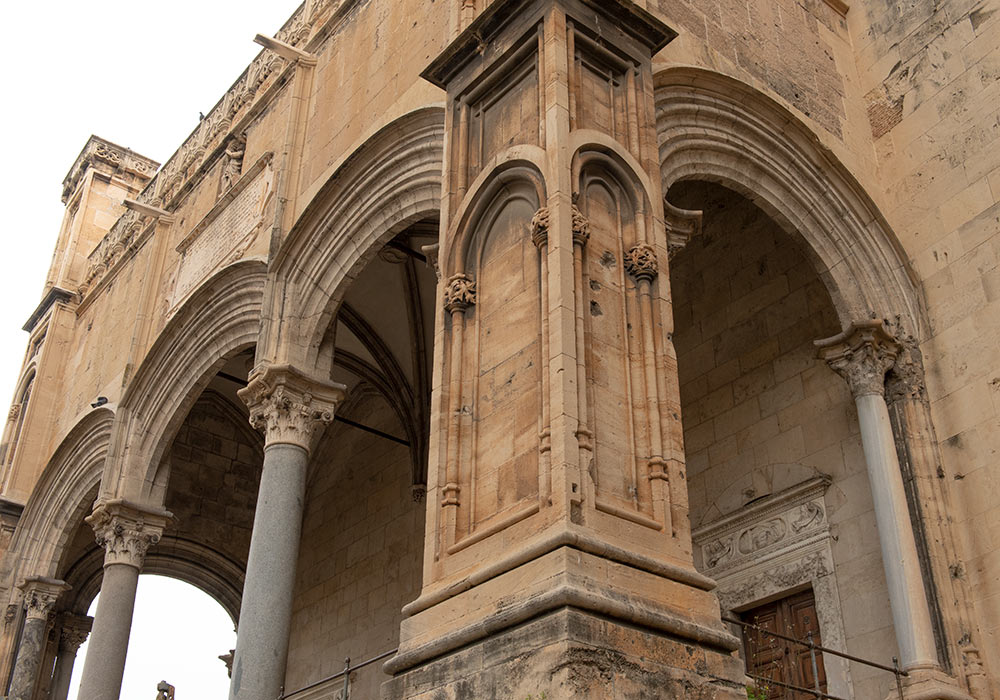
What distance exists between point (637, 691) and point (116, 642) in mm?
7097

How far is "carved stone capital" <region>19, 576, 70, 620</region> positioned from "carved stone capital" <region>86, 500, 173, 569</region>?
2353 millimetres

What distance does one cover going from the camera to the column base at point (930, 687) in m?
6.85

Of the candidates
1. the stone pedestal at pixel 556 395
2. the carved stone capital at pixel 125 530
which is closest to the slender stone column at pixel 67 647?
the carved stone capital at pixel 125 530

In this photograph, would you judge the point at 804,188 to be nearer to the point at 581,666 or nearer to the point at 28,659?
the point at 581,666

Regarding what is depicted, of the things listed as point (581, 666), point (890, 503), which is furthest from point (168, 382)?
point (581, 666)

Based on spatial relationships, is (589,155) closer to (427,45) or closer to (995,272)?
(427,45)

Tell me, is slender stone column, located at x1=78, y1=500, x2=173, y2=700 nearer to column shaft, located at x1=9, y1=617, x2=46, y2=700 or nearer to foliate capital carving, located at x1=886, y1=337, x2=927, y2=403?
column shaft, located at x1=9, y1=617, x2=46, y2=700

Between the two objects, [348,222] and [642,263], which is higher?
[348,222]

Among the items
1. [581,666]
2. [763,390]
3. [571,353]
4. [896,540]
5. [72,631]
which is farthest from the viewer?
[72,631]

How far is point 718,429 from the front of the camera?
9.88 m

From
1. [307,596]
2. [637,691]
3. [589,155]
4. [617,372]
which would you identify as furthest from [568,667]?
[307,596]

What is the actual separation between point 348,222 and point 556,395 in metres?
4.35

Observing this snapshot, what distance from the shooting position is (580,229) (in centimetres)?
565

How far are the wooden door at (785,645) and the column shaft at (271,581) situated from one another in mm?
3513
